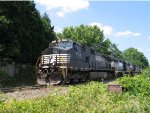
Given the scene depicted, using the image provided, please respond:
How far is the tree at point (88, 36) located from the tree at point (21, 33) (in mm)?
49043

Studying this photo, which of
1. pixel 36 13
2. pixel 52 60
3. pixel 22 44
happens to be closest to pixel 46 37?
pixel 36 13

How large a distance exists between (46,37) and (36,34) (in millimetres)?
6515

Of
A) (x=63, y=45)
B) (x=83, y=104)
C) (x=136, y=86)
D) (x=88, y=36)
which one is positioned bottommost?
(x=83, y=104)

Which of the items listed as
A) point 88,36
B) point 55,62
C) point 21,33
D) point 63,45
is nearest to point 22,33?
point 21,33

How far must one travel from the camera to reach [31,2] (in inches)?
1823

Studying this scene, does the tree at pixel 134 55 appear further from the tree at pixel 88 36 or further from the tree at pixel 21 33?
the tree at pixel 21 33

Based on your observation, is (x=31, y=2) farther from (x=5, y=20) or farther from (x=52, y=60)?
(x=52, y=60)

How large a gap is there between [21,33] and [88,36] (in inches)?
2492

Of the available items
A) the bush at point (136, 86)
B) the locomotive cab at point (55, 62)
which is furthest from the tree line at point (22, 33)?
the bush at point (136, 86)

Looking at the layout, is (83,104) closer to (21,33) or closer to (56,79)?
(56,79)

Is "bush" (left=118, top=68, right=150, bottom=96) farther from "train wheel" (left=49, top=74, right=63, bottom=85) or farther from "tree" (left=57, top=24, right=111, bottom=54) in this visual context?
"tree" (left=57, top=24, right=111, bottom=54)

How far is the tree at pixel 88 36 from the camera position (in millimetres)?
101125

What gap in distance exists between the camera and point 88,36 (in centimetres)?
10125

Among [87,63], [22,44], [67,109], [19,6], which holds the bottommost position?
[67,109]
